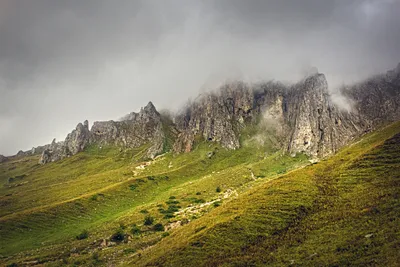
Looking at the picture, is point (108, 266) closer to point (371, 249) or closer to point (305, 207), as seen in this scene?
point (305, 207)

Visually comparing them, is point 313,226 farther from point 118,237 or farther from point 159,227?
point 118,237

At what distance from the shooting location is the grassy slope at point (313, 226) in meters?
30.2

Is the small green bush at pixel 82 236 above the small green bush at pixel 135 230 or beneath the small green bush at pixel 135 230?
above

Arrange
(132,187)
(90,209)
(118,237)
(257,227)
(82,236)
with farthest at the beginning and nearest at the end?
(132,187) → (90,209) → (82,236) → (118,237) → (257,227)

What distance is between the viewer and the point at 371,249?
93.3 ft

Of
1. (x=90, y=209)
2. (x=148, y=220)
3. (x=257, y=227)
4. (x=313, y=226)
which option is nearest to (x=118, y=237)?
(x=148, y=220)

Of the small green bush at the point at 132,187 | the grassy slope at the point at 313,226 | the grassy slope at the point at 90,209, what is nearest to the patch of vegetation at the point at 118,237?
the grassy slope at the point at 90,209

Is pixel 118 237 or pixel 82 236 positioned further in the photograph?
pixel 82 236

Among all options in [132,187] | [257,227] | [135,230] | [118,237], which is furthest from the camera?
[132,187]

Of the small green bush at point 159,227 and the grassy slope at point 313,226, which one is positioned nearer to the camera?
the grassy slope at point 313,226

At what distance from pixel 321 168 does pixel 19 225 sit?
91.7m

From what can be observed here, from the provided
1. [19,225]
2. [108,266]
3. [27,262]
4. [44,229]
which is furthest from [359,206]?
[19,225]

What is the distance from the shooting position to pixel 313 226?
3778cm

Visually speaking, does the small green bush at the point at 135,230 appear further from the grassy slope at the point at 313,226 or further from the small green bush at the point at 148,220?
the grassy slope at the point at 313,226
